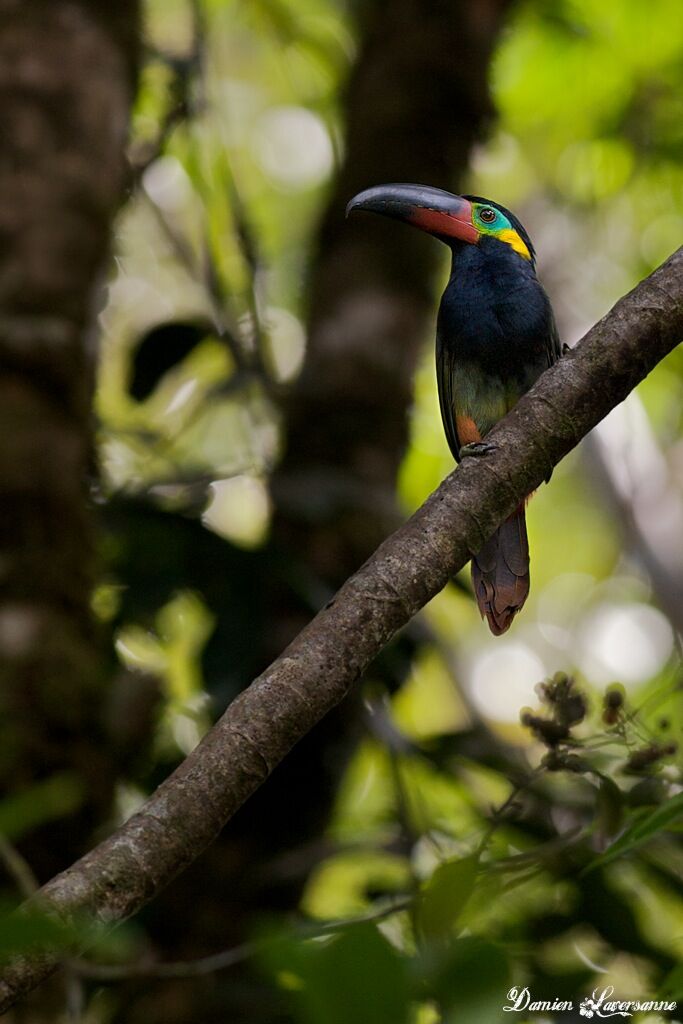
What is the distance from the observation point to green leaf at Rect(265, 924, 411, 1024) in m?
0.90

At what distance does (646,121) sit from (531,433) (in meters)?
4.87

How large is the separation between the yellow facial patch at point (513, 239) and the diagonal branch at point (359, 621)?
59.6 inches

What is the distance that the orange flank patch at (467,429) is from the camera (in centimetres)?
342

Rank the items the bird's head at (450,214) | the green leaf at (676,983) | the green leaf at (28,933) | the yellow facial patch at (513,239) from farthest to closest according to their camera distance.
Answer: the yellow facial patch at (513,239)
the bird's head at (450,214)
the green leaf at (676,983)
the green leaf at (28,933)

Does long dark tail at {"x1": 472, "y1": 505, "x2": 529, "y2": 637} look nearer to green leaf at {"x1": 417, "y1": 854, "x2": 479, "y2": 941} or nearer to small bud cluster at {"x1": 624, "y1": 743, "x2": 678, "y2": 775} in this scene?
small bud cluster at {"x1": 624, "y1": 743, "x2": 678, "y2": 775}

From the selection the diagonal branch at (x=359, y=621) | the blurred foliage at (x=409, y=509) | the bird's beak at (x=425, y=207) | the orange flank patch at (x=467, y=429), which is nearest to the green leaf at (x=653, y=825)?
the blurred foliage at (x=409, y=509)

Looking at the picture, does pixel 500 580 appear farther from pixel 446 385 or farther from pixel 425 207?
pixel 425 207

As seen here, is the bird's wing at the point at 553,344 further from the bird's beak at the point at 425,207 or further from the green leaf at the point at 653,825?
the green leaf at the point at 653,825

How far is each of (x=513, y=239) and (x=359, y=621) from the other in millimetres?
2034

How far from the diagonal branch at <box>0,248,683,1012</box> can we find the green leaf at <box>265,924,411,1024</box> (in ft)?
1.56

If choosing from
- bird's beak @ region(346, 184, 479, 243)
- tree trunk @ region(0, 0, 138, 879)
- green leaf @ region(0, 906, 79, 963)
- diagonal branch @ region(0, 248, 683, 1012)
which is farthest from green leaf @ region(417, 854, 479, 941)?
bird's beak @ region(346, 184, 479, 243)

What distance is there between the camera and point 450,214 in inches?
128

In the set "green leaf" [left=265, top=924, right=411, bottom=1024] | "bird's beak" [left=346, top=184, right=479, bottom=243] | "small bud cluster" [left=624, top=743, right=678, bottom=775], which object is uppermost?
"bird's beak" [left=346, top=184, right=479, bottom=243]

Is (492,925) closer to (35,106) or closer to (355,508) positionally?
(355,508)
